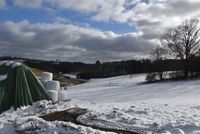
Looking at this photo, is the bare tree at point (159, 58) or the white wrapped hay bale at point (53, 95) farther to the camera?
the bare tree at point (159, 58)

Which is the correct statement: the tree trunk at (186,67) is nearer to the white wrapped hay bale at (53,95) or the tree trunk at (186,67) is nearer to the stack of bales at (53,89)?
the stack of bales at (53,89)

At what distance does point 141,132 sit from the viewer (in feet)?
30.8

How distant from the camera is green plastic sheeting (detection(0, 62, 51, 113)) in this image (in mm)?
15047

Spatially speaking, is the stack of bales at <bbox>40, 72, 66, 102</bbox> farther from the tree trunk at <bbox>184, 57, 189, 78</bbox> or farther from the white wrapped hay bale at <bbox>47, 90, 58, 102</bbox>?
the tree trunk at <bbox>184, 57, 189, 78</bbox>

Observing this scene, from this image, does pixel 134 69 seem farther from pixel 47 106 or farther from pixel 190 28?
pixel 47 106

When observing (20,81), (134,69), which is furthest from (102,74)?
(20,81)

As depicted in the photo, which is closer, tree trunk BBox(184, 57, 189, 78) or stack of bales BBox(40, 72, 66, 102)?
stack of bales BBox(40, 72, 66, 102)

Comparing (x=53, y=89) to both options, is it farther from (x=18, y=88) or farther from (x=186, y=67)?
(x=186, y=67)

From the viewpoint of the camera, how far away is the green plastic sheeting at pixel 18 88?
49.4 ft

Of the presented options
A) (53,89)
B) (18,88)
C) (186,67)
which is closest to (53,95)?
(53,89)

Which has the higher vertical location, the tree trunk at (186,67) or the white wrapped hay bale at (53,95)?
the tree trunk at (186,67)

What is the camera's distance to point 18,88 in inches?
604

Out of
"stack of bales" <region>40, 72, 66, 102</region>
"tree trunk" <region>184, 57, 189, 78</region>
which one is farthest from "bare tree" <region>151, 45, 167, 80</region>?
"stack of bales" <region>40, 72, 66, 102</region>

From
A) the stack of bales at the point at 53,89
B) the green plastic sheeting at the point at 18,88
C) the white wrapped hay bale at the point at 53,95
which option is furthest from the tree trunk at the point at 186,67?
the green plastic sheeting at the point at 18,88
